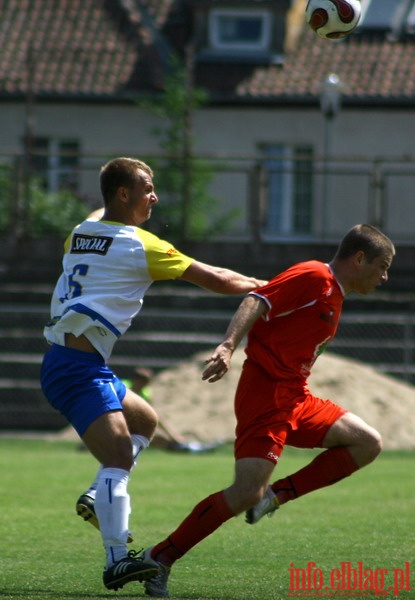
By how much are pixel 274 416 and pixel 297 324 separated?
0.53 metres

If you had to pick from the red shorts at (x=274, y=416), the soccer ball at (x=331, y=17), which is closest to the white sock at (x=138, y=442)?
the red shorts at (x=274, y=416)

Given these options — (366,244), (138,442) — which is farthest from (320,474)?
(366,244)

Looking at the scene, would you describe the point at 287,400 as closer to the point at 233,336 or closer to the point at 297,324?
the point at 297,324

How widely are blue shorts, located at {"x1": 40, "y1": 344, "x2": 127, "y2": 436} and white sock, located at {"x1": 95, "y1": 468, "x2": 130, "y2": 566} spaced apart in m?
0.30

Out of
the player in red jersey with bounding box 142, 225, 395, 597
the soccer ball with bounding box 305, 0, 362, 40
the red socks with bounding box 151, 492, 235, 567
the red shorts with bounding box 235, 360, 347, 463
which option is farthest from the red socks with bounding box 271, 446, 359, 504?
the soccer ball with bounding box 305, 0, 362, 40

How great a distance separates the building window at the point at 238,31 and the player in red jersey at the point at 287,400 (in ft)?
78.5

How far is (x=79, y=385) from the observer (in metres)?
6.35

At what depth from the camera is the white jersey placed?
6406 millimetres

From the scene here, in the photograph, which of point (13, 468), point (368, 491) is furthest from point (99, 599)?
point (13, 468)

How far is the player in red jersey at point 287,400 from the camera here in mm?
6434

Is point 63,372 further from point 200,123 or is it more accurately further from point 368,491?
point 200,123

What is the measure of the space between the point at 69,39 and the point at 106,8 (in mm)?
1381

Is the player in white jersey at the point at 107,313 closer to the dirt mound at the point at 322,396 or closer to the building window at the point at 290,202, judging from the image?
the dirt mound at the point at 322,396

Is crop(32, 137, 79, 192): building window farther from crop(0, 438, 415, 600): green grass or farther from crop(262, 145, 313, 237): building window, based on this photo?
crop(0, 438, 415, 600): green grass
